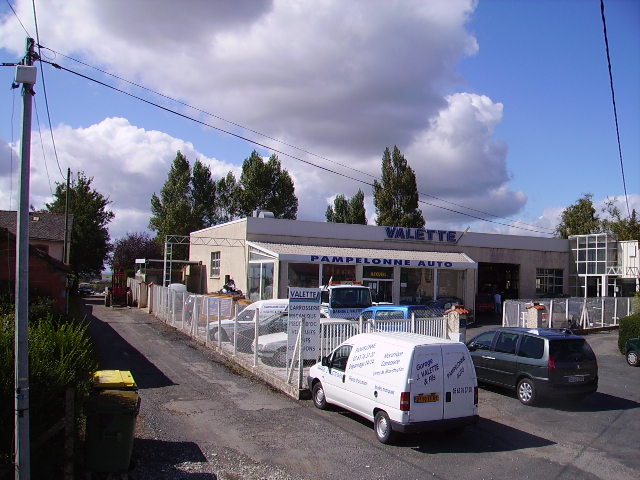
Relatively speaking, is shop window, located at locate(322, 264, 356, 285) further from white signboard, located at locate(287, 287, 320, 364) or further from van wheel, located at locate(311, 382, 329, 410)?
van wheel, located at locate(311, 382, 329, 410)

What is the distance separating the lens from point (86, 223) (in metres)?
54.6

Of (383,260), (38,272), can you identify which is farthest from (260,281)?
(38,272)

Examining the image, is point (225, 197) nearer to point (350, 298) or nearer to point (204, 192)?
point (204, 192)

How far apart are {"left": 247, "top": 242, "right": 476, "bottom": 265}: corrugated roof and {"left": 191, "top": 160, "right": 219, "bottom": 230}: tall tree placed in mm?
30658

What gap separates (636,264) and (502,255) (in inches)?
317

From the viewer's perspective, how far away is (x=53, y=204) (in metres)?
59.1

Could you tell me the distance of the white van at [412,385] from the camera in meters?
9.04

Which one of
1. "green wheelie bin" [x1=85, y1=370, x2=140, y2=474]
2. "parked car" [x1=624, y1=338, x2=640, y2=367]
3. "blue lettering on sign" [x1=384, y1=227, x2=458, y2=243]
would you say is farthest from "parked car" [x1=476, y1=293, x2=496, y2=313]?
"green wheelie bin" [x1=85, y1=370, x2=140, y2=474]

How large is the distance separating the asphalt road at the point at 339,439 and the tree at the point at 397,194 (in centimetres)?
3842


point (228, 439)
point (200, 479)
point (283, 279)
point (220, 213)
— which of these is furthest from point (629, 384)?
point (220, 213)

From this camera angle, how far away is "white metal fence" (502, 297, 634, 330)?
25.8m

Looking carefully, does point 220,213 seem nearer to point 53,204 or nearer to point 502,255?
point 53,204

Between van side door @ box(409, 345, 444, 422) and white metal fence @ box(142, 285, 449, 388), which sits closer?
van side door @ box(409, 345, 444, 422)

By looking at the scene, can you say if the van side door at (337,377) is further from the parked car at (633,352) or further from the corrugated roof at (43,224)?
the corrugated roof at (43,224)
